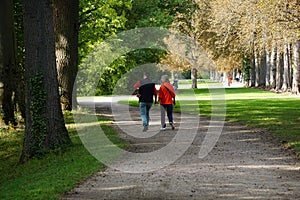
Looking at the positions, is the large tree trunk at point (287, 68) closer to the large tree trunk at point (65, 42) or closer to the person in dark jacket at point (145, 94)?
the large tree trunk at point (65, 42)

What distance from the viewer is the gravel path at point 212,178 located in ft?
A: 26.9

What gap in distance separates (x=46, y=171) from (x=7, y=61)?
9984mm

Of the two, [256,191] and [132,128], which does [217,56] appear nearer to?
[132,128]

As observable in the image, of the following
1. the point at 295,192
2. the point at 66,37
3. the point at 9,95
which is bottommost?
the point at 295,192

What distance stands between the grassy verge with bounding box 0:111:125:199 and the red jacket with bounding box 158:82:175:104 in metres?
3.10

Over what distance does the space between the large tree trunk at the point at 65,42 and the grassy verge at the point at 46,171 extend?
849cm

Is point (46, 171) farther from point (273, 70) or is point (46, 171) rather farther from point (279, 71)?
point (273, 70)

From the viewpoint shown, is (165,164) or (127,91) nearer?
(165,164)

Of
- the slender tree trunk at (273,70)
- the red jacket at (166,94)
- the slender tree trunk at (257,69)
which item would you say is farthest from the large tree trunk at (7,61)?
the slender tree trunk at (257,69)

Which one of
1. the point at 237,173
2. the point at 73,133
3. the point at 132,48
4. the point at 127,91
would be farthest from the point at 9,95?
the point at 127,91

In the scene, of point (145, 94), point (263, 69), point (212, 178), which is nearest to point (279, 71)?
point (263, 69)

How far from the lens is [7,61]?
64.4 feet

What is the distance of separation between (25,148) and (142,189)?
16.6 feet

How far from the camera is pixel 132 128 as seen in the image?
754 inches
